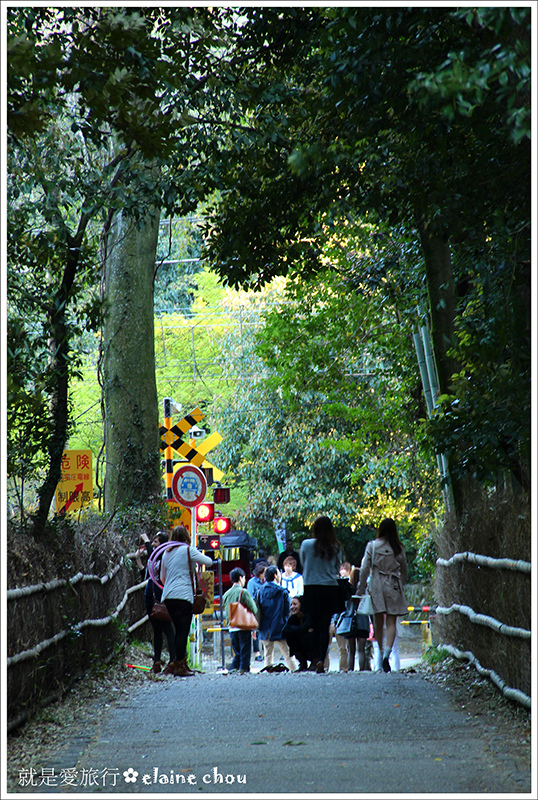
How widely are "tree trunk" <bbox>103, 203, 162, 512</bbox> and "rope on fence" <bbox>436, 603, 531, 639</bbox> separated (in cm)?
642

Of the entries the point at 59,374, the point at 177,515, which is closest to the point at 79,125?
the point at 59,374

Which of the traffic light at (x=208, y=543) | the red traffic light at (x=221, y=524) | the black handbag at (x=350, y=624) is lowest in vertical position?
the black handbag at (x=350, y=624)

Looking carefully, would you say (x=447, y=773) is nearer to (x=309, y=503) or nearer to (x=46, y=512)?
(x=46, y=512)

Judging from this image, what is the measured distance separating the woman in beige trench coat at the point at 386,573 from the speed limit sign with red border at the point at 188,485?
3.84 meters

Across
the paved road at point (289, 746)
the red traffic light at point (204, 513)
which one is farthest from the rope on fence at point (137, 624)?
the red traffic light at point (204, 513)

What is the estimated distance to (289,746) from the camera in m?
6.09

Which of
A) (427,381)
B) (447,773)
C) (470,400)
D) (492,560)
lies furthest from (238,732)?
(427,381)

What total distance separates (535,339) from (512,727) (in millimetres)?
3188

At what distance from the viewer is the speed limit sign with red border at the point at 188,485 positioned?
14.5 m

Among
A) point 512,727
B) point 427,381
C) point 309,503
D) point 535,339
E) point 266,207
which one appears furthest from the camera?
point 309,503

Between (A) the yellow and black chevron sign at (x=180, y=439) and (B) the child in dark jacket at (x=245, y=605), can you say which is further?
(A) the yellow and black chevron sign at (x=180, y=439)

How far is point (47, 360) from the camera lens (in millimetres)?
9367

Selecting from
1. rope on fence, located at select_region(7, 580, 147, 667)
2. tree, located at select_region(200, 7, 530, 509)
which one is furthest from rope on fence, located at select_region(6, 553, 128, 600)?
tree, located at select_region(200, 7, 530, 509)

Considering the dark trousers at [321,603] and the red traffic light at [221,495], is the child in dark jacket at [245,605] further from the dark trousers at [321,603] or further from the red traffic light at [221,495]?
the red traffic light at [221,495]
